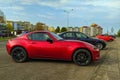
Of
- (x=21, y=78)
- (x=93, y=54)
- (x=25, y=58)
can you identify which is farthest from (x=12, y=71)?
(x=93, y=54)

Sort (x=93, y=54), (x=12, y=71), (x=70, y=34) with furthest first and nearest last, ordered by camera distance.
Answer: (x=70, y=34)
(x=93, y=54)
(x=12, y=71)

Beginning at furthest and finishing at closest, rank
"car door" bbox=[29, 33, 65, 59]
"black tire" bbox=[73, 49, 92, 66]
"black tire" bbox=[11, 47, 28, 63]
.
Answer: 1. "black tire" bbox=[11, 47, 28, 63]
2. "car door" bbox=[29, 33, 65, 59]
3. "black tire" bbox=[73, 49, 92, 66]

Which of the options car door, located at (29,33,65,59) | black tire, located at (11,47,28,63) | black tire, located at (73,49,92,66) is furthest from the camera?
black tire, located at (11,47,28,63)

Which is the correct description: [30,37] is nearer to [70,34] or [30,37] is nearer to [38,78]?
[38,78]

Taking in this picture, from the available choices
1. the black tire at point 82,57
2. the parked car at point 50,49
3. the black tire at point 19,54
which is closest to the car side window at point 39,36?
the parked car at point 50,49

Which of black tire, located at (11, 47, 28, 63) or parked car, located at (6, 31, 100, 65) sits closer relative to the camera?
parked car, located at (6, 31, 100, 65)

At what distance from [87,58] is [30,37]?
8.85 feet

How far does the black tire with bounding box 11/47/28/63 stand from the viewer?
387 inches

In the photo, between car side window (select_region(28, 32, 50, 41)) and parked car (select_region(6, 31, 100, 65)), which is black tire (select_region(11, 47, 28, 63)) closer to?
parked car (select_region(6, 31, 100, 65))

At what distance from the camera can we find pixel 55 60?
1039cm

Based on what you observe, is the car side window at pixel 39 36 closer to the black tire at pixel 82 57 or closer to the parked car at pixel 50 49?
the parked car at pixel 50 49

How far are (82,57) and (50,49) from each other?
53.9 inches

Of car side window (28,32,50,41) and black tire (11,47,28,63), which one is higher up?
car side window (28,32,50,41)

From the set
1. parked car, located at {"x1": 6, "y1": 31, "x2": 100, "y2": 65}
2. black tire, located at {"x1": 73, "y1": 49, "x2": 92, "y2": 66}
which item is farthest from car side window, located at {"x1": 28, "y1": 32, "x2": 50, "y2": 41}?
black tire, located at {"x1": 73, "y1": 49, "x2": 92, "y2": 66}
